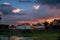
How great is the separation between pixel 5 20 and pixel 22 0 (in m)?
0.65

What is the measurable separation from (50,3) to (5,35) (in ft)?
4.53

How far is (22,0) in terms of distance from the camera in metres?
7.73

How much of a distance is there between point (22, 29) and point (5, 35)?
0.45 m

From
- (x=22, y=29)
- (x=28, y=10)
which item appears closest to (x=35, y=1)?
(x=28, y=10)

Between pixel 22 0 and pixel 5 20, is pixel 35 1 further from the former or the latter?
pixel 5 20

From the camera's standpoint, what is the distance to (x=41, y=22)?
7727 mm

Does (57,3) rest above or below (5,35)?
above

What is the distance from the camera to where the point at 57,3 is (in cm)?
778

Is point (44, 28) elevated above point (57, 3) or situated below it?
below

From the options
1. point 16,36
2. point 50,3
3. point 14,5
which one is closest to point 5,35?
point 16,36

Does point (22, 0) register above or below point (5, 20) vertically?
above

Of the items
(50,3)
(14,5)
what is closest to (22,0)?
(14,5)

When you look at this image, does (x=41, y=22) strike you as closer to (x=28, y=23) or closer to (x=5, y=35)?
(x=28, y=23)

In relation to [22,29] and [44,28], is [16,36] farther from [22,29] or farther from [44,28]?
[44,28]
